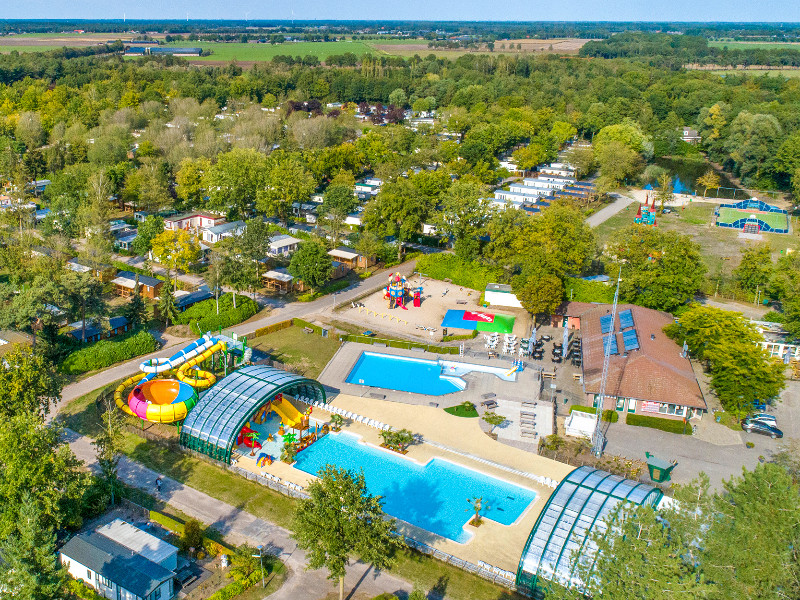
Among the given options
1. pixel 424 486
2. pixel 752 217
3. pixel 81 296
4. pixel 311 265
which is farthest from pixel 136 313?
pixel 752 217

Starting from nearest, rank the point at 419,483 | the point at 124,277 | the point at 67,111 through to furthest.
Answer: the point at 419,483, the point at 124,277, the point at 67,111

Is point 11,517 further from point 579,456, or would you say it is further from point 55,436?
point 579,456

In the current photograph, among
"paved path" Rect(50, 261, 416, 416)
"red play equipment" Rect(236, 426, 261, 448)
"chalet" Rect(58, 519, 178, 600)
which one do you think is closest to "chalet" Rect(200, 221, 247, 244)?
"paved path" Rect(50, 261, 416, 416)

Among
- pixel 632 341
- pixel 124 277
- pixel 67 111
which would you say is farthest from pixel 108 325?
pixel 67 111

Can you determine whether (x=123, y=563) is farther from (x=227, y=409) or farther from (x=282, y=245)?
(x=282, y=245)

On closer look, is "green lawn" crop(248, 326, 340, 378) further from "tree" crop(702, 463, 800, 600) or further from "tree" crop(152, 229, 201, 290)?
"tree" crop(702, 463, 800, 600)

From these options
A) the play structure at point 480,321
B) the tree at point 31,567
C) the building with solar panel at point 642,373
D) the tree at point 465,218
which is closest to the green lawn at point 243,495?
the tree at point 31,567

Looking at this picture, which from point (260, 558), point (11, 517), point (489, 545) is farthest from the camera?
point (489, 545)
